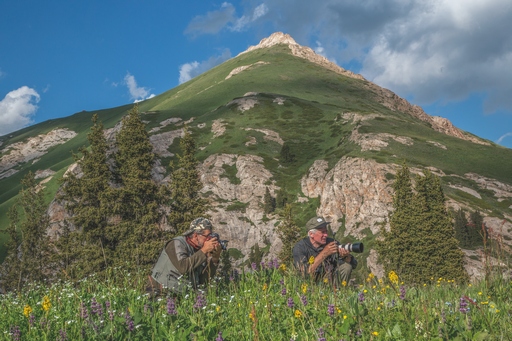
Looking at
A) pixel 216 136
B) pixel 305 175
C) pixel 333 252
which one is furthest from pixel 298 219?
pixel 333 252

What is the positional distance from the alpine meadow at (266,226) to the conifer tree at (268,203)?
25.6 inches

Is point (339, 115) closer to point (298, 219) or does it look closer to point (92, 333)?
point (298, 219)

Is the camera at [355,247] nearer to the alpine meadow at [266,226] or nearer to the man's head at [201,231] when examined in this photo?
the alpine meadow at [266,226]

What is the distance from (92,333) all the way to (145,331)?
573 millimetres

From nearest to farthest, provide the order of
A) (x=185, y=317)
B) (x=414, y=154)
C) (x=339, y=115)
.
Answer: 1. (x=185, y=317)
2. (x=414, y=154)
3. (x=339, y=115)

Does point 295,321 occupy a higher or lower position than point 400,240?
higher

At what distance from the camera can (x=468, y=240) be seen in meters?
80.0

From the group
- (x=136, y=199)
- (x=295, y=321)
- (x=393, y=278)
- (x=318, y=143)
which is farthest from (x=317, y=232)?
(x=318, y=143)

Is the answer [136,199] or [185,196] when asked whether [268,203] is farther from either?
[136,199]

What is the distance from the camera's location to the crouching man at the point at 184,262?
7.52m

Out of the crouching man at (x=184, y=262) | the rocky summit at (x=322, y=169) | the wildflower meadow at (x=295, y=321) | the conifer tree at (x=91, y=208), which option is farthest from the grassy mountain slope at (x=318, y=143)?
the wildflower meadow at (x=295, y=321)

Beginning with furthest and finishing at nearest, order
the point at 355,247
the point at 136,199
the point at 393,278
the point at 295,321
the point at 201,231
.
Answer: the point at 136,199 < the point at 355,247 < the point at 201,231 < the point at 393,278 < the point at 295,321

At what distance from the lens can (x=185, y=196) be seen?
4444 centimetres

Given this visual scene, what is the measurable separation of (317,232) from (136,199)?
32088 millimetres
